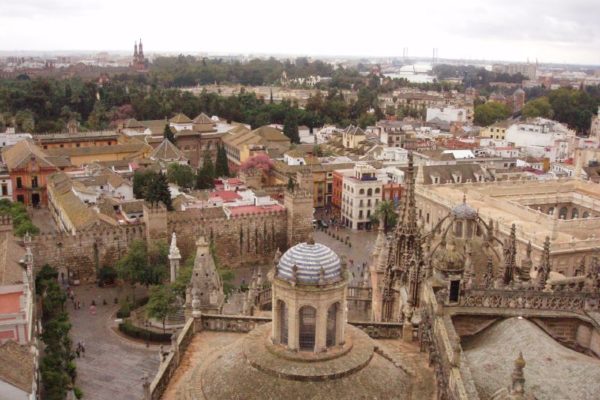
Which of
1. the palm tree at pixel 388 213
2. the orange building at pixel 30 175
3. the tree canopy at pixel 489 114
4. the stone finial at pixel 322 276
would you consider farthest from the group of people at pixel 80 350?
the tree canopy at pixel 489 114

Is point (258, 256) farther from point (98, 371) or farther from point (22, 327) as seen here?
point (22, 327)

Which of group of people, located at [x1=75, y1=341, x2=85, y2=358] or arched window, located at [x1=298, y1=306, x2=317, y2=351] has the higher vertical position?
arched window, located at [x1=298, y1=306, x2=317, y2=351]

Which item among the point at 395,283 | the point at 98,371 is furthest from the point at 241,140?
the point at 395,283

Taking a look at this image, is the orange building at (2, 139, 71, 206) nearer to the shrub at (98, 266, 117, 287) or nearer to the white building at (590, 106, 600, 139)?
the shrub at (98, 266, 117, 287)

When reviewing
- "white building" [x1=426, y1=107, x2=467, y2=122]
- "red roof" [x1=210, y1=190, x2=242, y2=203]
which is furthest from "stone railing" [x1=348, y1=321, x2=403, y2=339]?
"white building" [x1=426, y1=107, x2=467, y2=122]

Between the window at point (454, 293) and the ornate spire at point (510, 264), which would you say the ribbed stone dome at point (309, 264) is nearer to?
the window at point (454, 293)
